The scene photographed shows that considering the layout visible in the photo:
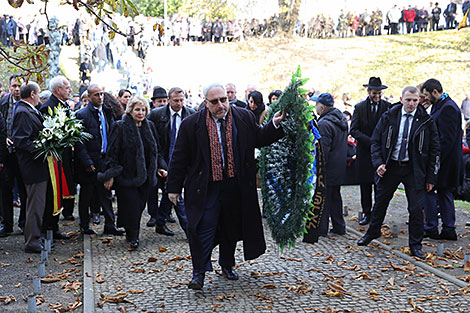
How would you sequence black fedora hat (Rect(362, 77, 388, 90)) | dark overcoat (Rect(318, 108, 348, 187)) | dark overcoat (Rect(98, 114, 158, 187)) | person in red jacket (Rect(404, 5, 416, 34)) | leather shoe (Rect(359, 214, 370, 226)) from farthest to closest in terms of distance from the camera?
1. person in red jacket (Rect(404, 5, 416, 34))
2. leather shoe (Rect(359, 214, 370, 226))
3. black fedora hat (Rect(362, 77, 388, 90))
4. dark overcoat (Rect(318, 108, 348, 187))
5. dark overcoat (Rect(98, 114, 158, 187))

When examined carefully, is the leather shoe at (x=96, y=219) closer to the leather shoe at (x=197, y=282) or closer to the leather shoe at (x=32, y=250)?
the leather shoe at (x=32, y=250)

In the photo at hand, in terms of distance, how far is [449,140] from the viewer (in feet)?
28.6

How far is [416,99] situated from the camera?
7.77m

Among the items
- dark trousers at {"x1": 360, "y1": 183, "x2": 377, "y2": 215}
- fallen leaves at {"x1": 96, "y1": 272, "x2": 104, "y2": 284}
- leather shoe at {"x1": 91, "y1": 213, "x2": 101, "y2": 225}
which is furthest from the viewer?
leather shoe at {"x1": 91, "y1": 213, "x2": 101, "y2": 225}

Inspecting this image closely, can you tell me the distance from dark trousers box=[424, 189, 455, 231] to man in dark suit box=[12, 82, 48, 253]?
18.4 feet

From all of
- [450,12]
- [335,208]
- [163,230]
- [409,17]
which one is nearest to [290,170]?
[335,208]

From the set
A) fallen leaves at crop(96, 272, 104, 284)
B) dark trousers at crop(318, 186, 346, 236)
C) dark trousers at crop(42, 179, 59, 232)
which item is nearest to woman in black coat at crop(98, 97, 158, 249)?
dark trousers at crop(42, 179, 59, 232)

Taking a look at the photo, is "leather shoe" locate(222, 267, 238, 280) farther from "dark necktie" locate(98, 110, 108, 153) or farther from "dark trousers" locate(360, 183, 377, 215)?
"dark trousers" locate(360, 183, 377, 215)

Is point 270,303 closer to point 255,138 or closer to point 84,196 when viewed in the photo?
point 255,138

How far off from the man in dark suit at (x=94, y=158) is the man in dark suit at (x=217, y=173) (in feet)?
10.1

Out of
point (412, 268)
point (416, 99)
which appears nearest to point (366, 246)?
point (412, 268)

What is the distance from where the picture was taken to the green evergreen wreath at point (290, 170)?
6160mm

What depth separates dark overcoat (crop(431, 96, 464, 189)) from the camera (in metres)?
8.61

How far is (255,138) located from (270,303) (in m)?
1.75
